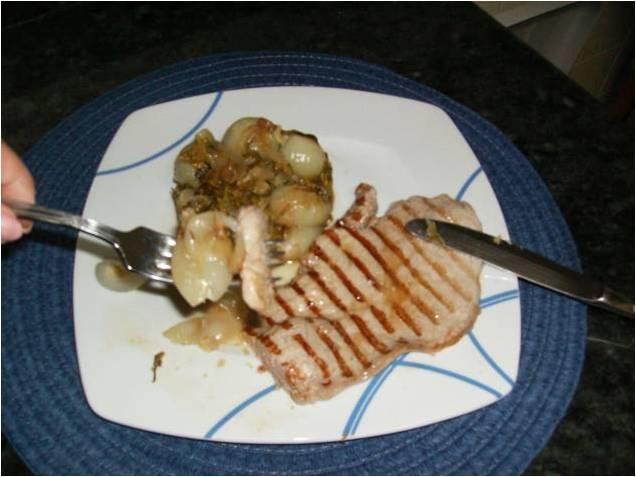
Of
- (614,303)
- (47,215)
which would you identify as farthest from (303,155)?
(614,303)

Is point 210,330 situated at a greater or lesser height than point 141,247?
lesser

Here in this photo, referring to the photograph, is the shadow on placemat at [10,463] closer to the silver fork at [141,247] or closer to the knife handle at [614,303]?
the silver fork at [141,247]

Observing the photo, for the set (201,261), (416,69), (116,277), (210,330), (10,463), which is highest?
(416,69)

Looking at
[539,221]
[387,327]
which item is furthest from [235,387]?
[539,221]

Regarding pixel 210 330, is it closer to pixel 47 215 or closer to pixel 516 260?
pixel 47 215

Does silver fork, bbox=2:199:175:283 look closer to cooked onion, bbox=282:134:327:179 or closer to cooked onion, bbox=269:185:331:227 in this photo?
cooked onion, bbox=269:185:331:227
